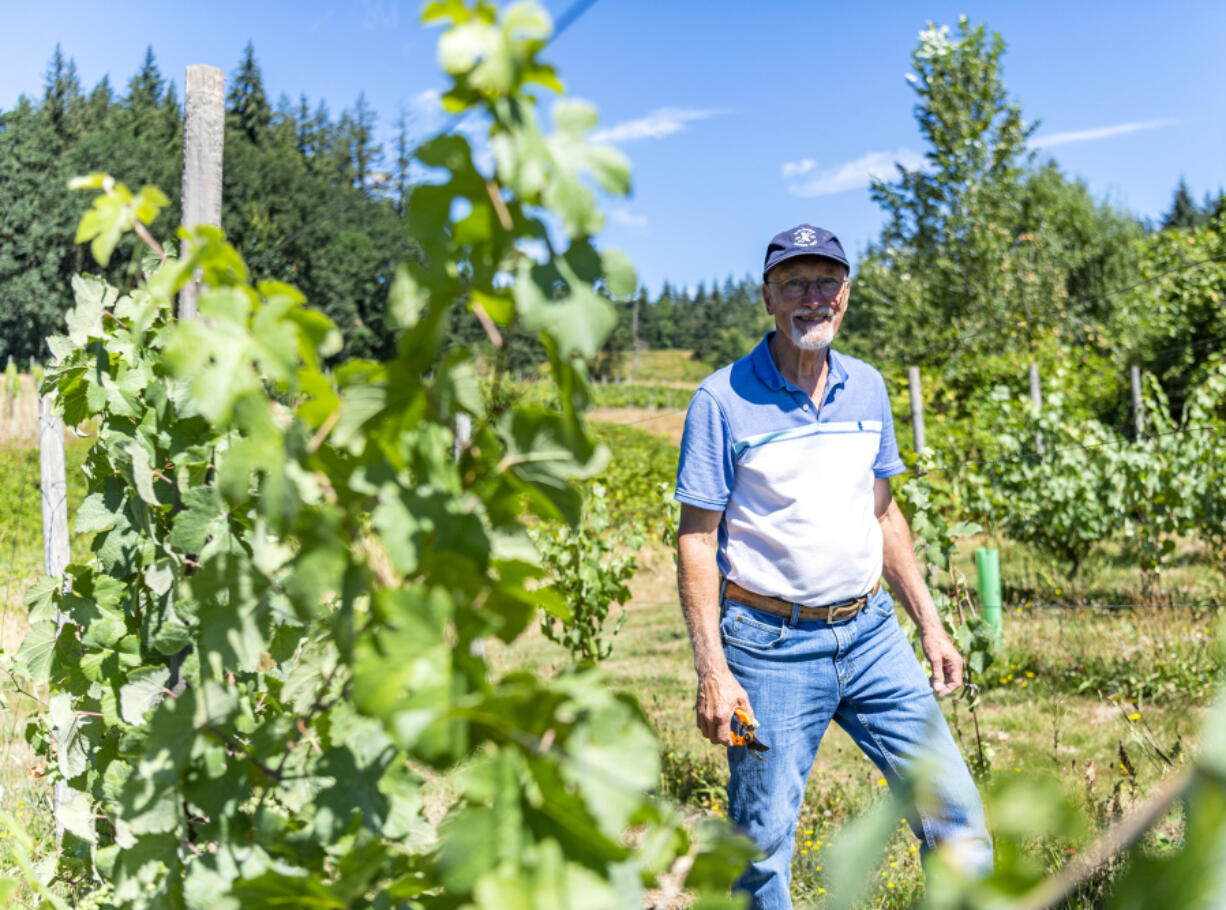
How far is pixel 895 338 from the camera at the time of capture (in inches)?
796

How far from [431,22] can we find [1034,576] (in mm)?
9380

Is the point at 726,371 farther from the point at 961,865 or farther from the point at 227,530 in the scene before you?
the point at 961,865

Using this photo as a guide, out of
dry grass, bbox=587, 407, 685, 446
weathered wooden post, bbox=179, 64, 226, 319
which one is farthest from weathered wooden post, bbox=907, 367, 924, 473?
dry grass, bbox=587, 407, 685, 446

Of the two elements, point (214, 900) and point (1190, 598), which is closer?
point (214, 900)

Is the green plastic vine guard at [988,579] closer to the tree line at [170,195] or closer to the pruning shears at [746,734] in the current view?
the pruning shears at [746,734]

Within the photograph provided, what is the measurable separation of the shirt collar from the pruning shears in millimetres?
881

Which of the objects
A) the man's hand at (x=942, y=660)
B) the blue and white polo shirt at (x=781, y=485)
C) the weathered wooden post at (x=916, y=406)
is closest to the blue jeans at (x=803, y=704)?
the blue and white polo shirt at (x=781, y=485)

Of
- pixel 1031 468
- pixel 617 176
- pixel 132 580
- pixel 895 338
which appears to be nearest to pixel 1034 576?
pixel 1031 468

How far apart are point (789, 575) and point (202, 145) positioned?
5.82 feet

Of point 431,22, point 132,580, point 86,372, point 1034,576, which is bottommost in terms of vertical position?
point 1034,576

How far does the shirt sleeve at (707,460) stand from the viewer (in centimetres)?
255

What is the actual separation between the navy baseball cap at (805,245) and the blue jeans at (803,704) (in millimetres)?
964

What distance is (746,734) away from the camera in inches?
95.7

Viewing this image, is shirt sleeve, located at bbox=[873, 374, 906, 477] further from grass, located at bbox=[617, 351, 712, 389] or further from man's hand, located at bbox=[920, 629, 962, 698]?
grass, located at bbox=[617, 351, 712, 389]
